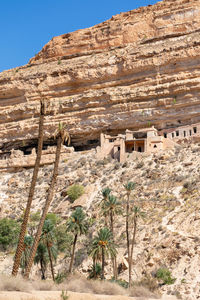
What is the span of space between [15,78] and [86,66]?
11500 mm

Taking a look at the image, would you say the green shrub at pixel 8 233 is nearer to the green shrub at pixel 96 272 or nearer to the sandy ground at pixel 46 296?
the green shrub at pixel 96 272

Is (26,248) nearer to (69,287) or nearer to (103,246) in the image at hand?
(103,246)

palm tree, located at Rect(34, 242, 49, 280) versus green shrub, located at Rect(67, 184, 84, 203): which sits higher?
green shrub, located at Rect(67, 184, 84, 203)

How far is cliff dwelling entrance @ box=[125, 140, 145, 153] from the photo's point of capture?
48.4 metres

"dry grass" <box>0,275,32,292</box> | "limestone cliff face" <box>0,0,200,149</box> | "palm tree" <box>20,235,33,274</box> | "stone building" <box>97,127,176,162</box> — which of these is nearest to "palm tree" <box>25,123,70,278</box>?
"dry grass" <box>0,275,32,292</box>

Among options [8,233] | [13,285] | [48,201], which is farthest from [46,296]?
[8,233]

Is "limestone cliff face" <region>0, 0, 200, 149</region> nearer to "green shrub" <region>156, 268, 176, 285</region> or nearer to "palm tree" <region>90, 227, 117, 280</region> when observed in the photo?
"green shrub" <region>156, 268, 176, 285</region>

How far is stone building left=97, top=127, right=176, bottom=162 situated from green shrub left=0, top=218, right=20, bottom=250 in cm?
1359

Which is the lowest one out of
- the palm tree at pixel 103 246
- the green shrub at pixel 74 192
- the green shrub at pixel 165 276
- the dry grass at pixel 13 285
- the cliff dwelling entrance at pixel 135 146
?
the dry grass at pixel 13 285

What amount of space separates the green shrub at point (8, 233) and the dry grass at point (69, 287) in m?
20.8

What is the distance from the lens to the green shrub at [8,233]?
4100 cm

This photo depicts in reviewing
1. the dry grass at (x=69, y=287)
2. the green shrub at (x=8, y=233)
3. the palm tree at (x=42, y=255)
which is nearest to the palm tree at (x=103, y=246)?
the palm tree at (x=42, y=255)

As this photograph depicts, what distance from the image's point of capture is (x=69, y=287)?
19625mm

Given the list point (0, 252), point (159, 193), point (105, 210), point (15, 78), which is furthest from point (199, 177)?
point (15, 78)
